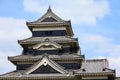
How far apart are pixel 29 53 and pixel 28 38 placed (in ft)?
6.02

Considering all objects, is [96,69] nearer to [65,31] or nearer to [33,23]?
[65,31]

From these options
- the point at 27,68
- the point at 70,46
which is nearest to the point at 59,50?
the point at 70,46

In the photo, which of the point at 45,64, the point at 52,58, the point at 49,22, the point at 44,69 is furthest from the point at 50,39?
the point at 44,69

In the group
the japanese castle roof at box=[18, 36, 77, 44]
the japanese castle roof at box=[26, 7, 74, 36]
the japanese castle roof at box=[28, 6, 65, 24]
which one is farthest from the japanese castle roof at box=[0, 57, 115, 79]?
the japanese castle roof at box=[28, 6, 65, 24]

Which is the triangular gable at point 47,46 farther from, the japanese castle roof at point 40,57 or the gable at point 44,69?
the gable at point 44,69

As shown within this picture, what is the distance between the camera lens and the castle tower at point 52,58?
3397 cm

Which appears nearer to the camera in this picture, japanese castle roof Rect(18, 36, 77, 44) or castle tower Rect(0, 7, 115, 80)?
castle tower Rect(0, 7, 115, 80)

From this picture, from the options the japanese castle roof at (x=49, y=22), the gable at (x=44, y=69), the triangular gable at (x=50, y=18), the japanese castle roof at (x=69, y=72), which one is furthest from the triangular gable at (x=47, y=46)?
the triangular gable at (x=50, y=18)

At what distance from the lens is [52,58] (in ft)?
118

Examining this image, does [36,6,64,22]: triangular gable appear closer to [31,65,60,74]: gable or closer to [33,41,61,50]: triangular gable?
[33,41,61,50]: triangular gable

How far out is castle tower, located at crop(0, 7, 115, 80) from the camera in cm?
3397

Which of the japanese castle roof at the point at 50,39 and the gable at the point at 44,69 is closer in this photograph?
the gable at the point at 44,69

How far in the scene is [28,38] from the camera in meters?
39.0

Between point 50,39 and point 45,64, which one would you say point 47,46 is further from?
point 45,64
